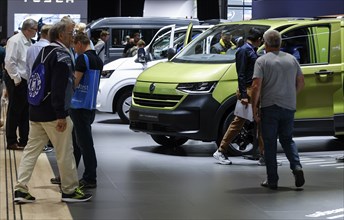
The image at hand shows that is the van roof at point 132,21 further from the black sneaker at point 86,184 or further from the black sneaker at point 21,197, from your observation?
the black sneaker at point 21,197

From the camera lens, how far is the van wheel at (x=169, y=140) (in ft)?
41.0

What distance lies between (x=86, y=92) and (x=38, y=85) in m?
0.74

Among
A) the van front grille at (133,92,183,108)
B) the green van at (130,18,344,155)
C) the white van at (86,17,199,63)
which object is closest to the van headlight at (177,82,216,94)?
the green van at (130,18,344,155)

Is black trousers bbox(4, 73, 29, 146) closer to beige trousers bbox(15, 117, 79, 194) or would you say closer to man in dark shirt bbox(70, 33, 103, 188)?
man in dark shirt bbox(70, 33, 103, 188)

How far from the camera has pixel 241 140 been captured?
11.4 metres

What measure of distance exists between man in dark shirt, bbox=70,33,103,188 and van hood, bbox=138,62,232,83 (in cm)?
284

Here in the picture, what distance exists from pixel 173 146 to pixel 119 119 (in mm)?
4523

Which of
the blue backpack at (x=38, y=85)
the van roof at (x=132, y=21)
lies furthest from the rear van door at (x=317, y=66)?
the van roof at (x=132, y=21)

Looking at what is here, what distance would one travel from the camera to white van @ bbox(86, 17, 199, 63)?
73.4 ft

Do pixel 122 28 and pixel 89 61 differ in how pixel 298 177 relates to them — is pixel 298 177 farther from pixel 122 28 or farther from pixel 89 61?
pixel 122 28

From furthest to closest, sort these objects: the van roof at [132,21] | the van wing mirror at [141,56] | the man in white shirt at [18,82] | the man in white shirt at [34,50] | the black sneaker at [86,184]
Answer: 1. the van roof at [132,21]
2. the van wing mirror at [141,56]
3. the man in white shirt at [18,82]
4. the man in white shirt at [34,50]
5. the black sneaker at [86,184]

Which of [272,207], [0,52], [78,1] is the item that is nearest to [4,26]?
[78,1]

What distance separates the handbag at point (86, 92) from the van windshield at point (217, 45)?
3.42 metres

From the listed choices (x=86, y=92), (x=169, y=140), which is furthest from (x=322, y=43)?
→ (x=86, y=92)
